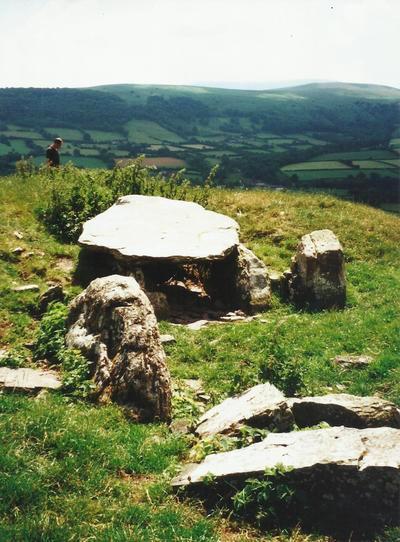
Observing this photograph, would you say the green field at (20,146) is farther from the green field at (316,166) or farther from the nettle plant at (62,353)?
the nettle plant at (62,353)

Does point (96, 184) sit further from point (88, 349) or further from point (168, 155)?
point (168, 155)

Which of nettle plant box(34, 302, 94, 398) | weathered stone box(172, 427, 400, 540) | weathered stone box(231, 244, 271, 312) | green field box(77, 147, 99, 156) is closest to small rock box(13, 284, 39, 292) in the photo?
nettle plant box(34, 302, 94, 398)

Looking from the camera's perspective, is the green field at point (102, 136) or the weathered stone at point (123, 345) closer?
the weathered stone at point (123, 345)

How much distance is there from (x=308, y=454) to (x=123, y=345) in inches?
181

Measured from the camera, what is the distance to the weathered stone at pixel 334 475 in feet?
20.7

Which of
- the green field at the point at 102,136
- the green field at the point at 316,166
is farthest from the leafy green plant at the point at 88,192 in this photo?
the green field at the point at 102,136

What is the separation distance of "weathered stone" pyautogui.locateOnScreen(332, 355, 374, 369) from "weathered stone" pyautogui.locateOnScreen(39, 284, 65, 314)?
25.9 feet

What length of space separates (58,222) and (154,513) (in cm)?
1495

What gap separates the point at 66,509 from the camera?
20.6ft

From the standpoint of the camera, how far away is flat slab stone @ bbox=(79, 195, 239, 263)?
52.8 feet

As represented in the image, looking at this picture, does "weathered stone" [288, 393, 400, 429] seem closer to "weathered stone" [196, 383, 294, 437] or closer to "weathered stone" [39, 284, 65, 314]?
"weathered stone" [196, 383, 294, 437]

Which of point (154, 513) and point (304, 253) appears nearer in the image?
point (154, 513)

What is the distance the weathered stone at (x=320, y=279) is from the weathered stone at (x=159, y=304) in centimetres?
451

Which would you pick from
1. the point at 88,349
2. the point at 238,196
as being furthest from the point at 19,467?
the point at 238,196
